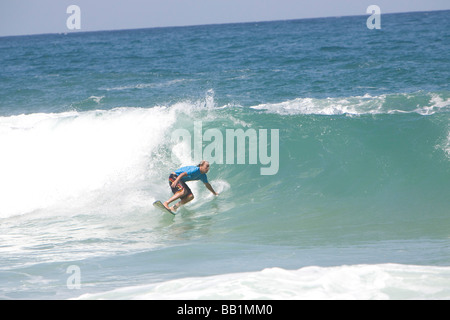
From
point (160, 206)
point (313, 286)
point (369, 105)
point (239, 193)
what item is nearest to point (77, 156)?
point (160, 206)

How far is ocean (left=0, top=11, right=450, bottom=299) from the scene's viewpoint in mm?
5773

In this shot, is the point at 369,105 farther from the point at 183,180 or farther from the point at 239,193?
the point at 183,180

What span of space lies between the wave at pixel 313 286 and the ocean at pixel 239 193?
0.02 m

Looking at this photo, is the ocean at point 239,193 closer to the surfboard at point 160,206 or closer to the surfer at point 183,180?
the surfboard at point 160,206

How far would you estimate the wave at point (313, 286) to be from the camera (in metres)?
5.02

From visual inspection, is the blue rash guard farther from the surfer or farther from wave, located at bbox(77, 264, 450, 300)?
wave, located at bbox(77, 264, 450, 300)

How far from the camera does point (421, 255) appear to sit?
661 centimetres

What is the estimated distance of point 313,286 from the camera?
17.2 ft

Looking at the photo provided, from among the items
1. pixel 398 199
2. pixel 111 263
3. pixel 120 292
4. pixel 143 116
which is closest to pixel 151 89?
pixel 143 116

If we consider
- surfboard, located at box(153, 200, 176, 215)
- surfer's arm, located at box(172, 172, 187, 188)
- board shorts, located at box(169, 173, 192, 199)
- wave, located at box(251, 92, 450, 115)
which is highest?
wave, located at box(251, 92, 450, 115)

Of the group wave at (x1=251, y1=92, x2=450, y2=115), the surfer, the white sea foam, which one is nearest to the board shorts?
the surfer

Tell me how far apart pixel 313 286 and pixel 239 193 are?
5490 millimetres

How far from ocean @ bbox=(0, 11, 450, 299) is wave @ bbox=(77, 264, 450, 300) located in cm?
2
